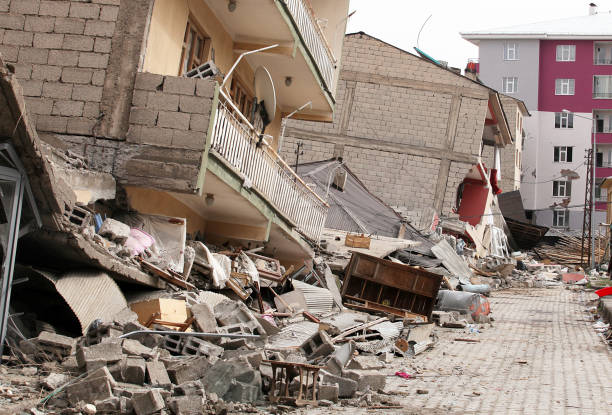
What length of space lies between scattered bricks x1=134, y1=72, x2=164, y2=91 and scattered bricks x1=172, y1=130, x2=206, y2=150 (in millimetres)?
718

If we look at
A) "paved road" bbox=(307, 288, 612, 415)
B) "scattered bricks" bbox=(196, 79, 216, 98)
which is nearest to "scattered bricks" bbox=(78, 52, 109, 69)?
"scattered bricks" bbox=(196, 79, 216, 98)

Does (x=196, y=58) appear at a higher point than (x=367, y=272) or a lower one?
higher

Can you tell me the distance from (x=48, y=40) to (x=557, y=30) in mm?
53367

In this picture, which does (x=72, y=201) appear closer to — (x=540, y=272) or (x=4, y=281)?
(x=4, y=281)

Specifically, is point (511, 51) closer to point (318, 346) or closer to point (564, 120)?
point (564, 120)

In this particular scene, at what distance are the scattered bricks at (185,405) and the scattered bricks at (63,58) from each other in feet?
18.9

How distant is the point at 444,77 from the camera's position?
3041 centimetres

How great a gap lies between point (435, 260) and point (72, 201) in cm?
1568

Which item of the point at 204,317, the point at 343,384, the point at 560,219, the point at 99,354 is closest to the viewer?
the point at 99,354

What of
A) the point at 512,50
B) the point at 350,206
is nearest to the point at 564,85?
the point at 512,50

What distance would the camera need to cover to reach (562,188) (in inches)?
2180

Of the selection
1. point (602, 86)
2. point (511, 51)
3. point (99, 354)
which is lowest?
point (99, 354)

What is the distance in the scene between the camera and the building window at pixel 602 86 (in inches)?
2190

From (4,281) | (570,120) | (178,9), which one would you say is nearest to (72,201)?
(4,281)
